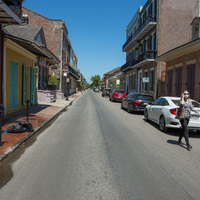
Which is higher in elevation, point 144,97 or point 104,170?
point 144,97

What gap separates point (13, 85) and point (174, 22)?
64.7 ft

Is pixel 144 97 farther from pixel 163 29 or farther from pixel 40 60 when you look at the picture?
pixel 163 29

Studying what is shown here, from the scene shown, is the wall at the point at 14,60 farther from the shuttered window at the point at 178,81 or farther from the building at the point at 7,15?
the shuttered window at the point at 178,81

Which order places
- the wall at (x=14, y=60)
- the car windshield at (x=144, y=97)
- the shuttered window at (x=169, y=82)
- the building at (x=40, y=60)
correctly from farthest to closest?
the shuttered window at (x=169, y=82)
the building at (x=40, y=60)
the car windshield at (x=144, y=97)
the wall at (x=14, y=60)

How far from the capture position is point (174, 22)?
79.0ft

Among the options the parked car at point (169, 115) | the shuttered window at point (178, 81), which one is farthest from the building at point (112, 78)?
the parked car at point (169, 115)

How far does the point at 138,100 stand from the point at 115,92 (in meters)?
12.2

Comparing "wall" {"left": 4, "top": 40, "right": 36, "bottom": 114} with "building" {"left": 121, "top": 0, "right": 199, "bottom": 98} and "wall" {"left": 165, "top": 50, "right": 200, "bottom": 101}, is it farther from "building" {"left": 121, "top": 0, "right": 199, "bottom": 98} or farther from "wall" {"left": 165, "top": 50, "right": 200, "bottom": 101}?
"building" {"left": 121, "top": 0, "right": 199, "bottom": 98}

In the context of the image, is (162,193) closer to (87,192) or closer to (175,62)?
(87,192)

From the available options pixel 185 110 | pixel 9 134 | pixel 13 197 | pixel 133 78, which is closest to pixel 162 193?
pixel 13 197

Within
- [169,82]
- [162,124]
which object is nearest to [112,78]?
[169,82]

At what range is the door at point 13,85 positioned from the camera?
11.8 metres

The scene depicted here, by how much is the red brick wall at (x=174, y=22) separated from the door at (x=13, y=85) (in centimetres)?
1633

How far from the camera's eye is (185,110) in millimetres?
6074
